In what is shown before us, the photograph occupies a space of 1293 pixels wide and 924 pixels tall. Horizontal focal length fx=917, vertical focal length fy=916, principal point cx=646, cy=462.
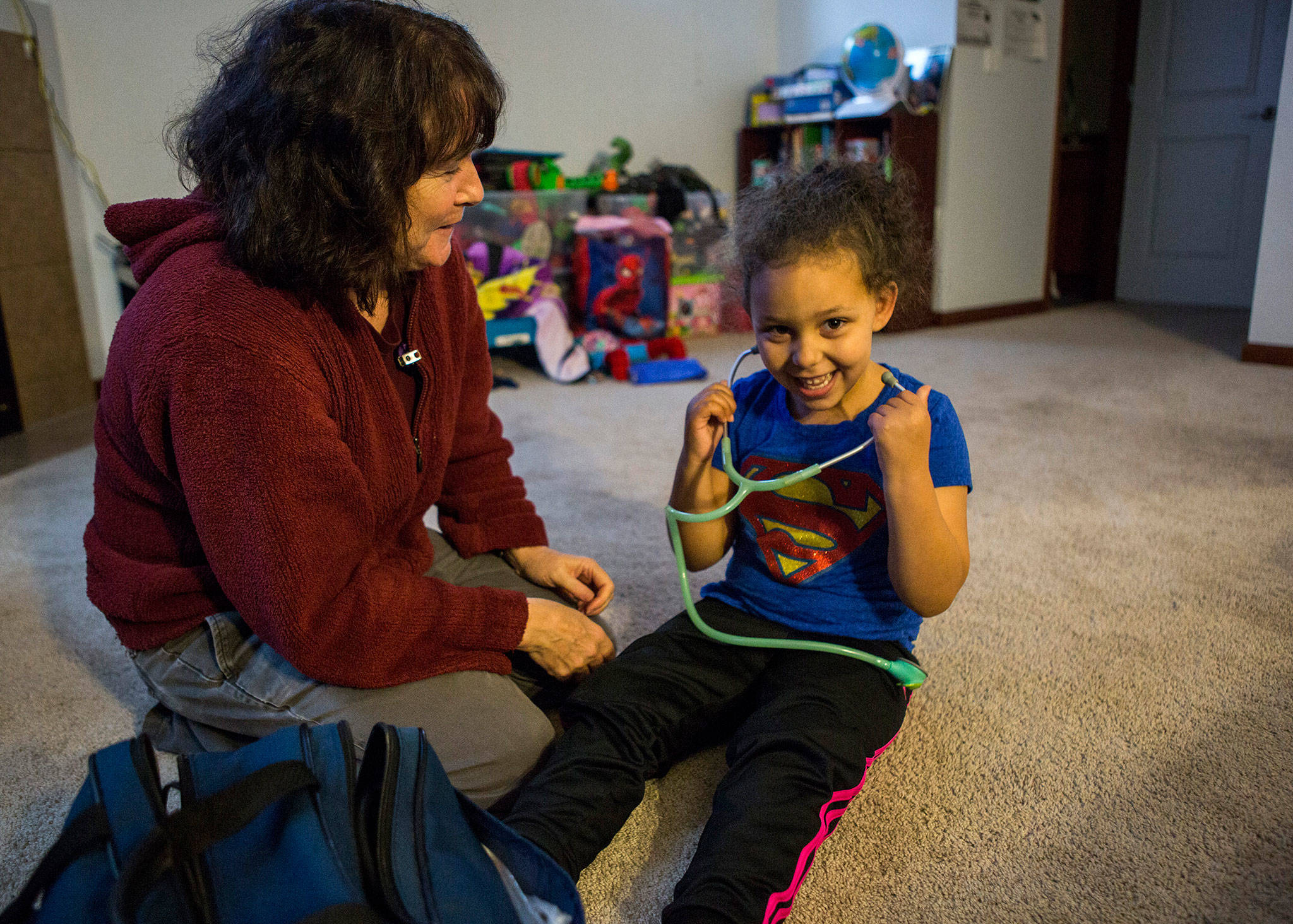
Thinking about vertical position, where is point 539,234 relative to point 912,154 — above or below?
below

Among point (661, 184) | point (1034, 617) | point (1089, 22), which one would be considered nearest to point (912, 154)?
point (661, 184)

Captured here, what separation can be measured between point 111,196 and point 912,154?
2.91 meters

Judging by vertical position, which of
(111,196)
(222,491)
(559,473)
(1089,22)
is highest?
(1089,22)

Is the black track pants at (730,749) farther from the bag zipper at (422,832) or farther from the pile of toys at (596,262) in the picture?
the pile of toys at (596,262)

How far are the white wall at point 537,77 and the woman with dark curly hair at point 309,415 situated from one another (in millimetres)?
1653

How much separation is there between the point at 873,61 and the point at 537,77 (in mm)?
1362

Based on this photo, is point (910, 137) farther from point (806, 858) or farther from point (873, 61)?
point (806, 858)

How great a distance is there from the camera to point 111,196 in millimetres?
2879

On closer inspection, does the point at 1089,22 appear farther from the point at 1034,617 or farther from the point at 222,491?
the point at 222,491

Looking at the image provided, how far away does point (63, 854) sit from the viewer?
608mm

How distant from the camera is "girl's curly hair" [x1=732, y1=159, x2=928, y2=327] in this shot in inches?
35.7

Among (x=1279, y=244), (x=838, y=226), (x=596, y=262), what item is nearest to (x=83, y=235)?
(x=596, y=262)

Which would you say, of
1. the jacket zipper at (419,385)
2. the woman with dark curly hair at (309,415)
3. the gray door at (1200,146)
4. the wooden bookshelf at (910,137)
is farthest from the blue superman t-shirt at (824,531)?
the gray door at (1200,146)

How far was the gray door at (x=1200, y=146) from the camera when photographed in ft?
13.7
